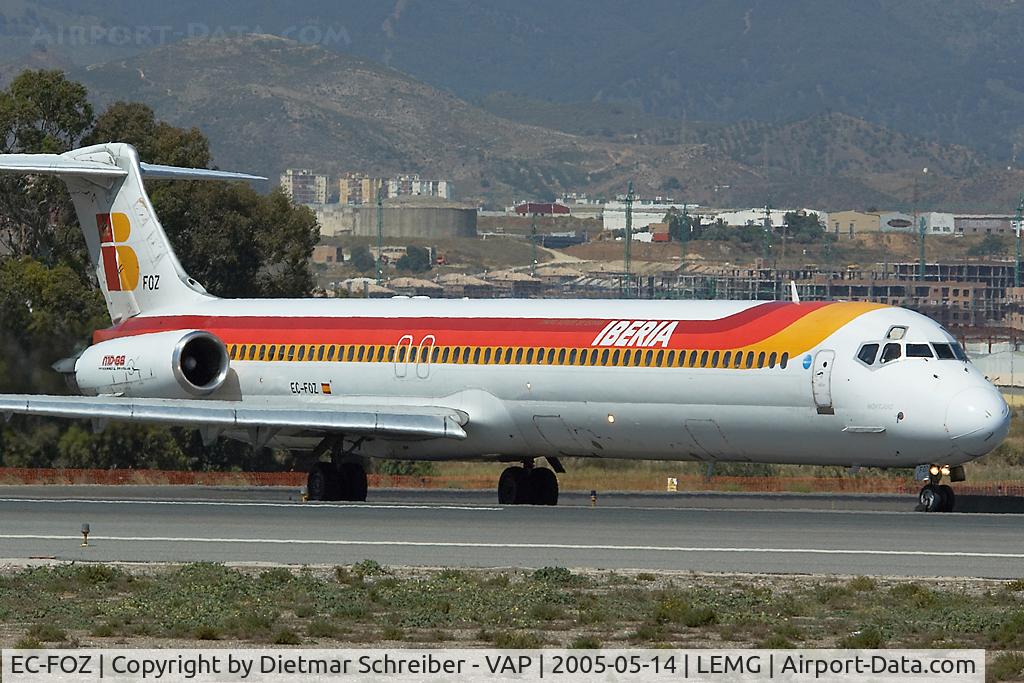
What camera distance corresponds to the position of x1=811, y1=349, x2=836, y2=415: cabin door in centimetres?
3391

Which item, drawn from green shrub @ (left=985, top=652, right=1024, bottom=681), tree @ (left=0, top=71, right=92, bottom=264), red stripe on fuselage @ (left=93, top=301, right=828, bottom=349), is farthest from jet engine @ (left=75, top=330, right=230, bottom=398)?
tree @ (left=0, top=71, right=92, bottom=264)

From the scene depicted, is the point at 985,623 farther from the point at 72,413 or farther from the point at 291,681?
the point at 72,413

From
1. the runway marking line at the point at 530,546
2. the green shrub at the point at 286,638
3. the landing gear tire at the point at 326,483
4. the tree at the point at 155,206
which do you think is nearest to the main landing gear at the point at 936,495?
the runway marking line at the point at 530,546

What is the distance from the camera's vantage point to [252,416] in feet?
123

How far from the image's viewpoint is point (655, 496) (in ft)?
151

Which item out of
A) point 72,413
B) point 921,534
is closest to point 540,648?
point 921,534

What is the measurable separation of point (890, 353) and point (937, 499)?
96.3 inches

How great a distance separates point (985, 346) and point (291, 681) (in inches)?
6354

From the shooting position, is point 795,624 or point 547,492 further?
point 547,492

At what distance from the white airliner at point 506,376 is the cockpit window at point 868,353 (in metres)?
0.02

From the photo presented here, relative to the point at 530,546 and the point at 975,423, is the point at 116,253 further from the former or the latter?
the point at 975,423

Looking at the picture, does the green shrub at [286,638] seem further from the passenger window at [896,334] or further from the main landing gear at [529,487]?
the main landing gear at [529,487]

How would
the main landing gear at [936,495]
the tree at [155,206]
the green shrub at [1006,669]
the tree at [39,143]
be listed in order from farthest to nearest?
the tree at [39,143] → the tree at [155,206] → the main landing gear at [936,495] → the green shrub at [1006,669]

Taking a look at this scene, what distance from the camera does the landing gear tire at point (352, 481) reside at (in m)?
38.8
